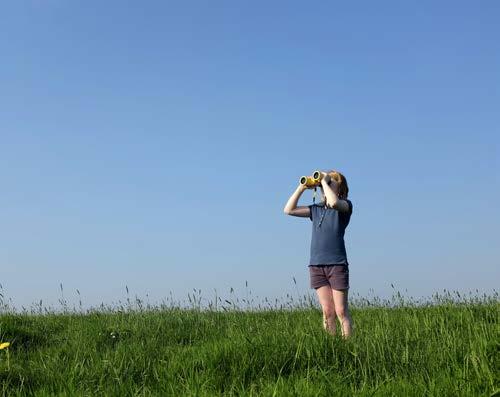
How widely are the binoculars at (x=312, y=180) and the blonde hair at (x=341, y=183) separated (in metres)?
0.18

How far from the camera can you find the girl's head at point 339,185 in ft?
23.0

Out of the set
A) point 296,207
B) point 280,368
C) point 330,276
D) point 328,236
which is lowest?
point 280,368

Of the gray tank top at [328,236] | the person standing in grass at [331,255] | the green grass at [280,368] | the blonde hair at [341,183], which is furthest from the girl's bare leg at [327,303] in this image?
the blonde hair at [341,183]

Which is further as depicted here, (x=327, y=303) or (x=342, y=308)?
(x=327, y=303)

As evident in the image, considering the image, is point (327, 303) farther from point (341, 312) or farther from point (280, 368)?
point (280, 368)

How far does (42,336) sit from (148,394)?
4.50m

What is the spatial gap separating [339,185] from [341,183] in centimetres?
4

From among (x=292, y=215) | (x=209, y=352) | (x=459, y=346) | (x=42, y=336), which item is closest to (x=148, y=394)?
(x=209, y=352)

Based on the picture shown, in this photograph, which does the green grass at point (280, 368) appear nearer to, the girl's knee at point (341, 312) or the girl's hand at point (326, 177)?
the girl's knee at point (341, 312)

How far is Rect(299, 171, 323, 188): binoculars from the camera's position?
698 centimetres

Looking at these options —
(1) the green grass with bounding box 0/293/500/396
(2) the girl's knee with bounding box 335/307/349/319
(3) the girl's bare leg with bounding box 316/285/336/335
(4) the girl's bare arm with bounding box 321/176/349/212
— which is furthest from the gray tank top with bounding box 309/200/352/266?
(1) the green grass with bounding box 0/293/500/396

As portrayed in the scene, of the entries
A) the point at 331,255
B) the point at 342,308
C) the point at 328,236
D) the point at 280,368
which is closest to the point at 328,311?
the point at 342,308

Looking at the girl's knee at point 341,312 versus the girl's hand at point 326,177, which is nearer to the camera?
the girl's knee at point 341,312

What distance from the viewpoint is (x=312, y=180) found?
23.0ft
